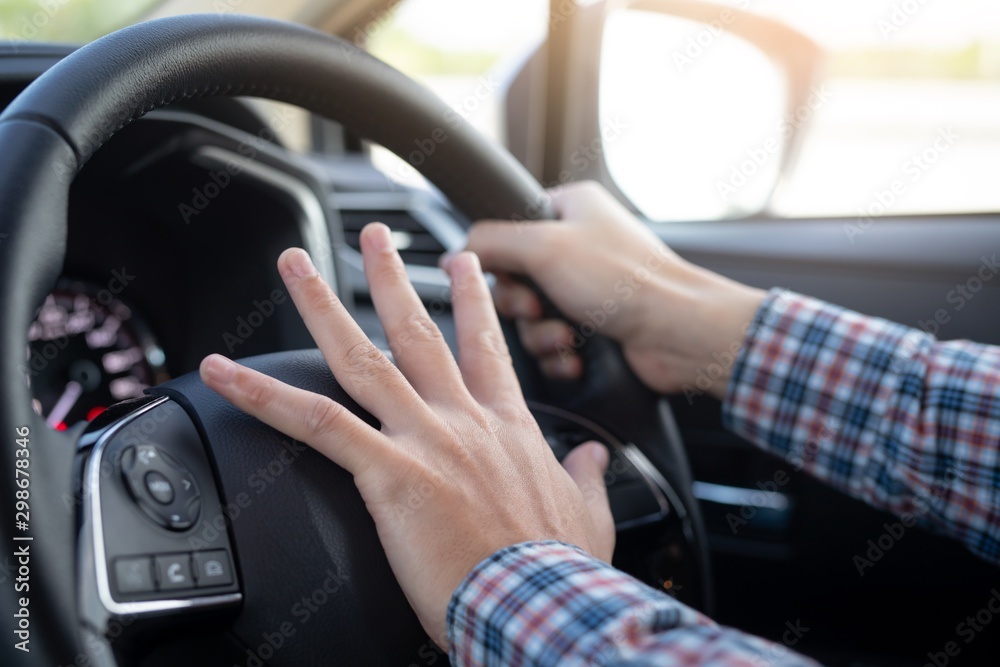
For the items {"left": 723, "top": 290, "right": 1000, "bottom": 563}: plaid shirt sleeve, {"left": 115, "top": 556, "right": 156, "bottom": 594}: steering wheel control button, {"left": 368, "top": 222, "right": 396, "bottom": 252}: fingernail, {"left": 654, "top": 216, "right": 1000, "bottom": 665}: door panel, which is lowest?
{"left": 654, "top": 216, "right": 1000, "bottom": 665}: door panel

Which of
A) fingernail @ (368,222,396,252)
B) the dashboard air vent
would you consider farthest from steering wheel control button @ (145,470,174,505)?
A: the dashboard air vent

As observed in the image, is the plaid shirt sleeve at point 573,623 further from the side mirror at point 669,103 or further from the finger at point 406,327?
the side mirror at point 669,103

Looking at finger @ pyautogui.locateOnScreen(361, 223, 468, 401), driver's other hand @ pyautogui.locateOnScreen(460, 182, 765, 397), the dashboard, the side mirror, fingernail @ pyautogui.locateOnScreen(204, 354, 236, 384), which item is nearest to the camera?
fingernail @ pyautogui.locateOnScreen(204, 354, 236, 384)

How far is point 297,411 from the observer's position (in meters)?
0.59

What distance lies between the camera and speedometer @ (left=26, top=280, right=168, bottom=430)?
1186 mm

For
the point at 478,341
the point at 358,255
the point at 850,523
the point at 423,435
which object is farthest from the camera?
the point at 358,255

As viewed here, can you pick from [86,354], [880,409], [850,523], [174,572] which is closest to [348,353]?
[174,572]

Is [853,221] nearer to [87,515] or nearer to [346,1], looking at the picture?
[346,1]

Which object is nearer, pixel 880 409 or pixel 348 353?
pixel 348 353

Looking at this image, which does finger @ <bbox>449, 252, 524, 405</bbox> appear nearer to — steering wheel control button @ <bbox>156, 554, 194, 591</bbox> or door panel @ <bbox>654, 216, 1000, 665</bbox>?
steering wheel control button @ <bbox>156, 554, 194, 591</bbox>

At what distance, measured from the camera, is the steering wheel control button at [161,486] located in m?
0.55

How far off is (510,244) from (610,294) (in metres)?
0.13

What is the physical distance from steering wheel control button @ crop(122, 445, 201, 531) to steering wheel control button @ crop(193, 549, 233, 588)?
2 cm

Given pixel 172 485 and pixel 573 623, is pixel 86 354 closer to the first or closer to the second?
pixel 172 485
